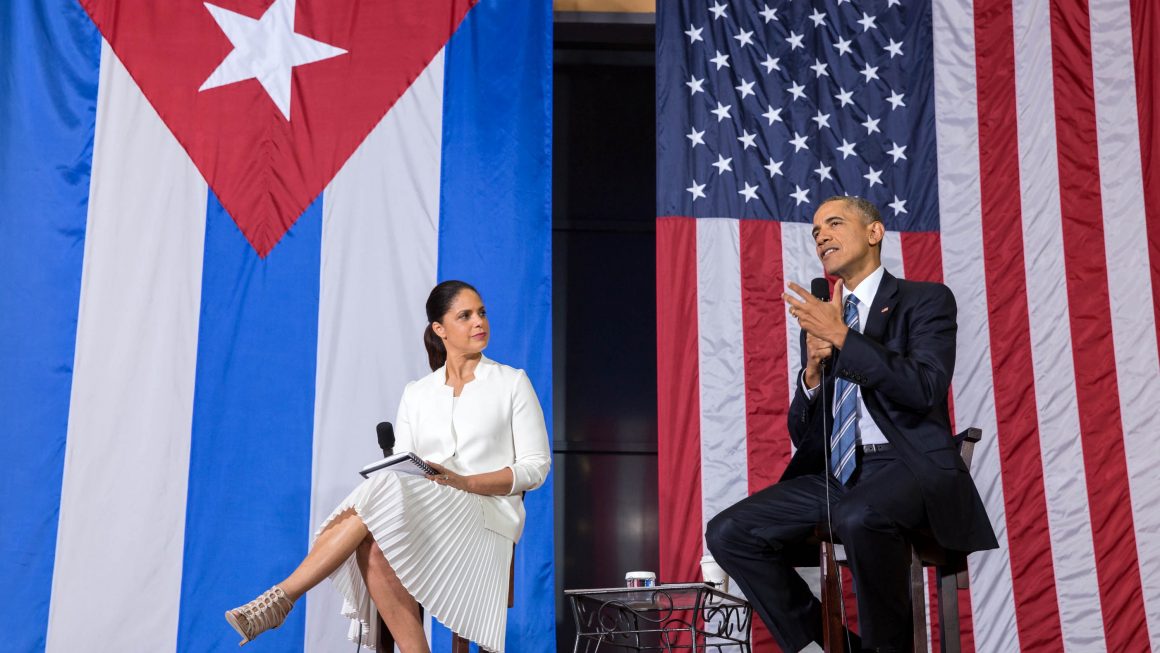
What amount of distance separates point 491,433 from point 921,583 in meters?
1.16

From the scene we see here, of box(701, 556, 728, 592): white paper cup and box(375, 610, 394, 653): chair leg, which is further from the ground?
box(701, 556, 728, 592): white paper cup

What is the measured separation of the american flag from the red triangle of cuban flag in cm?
97

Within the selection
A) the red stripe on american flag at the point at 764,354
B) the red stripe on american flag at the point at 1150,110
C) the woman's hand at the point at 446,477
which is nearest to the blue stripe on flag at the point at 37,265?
the woman's hand at the point at 446,477

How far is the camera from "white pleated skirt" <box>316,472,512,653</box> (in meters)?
2.69

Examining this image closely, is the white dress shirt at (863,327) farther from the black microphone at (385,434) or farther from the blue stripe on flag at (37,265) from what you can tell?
the blue stripe on flag at (37,265)

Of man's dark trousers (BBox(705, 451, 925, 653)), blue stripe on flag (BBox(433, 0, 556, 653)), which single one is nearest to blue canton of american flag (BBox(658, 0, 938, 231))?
blue stripe on flag (BBox(433, 0, 556, 653))

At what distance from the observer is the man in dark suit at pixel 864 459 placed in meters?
2.52

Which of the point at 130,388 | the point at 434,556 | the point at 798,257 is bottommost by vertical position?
the point at 434,556

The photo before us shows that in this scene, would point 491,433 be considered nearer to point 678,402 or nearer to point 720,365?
point 678,402

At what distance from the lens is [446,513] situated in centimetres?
281

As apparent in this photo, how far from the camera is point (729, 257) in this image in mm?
3859

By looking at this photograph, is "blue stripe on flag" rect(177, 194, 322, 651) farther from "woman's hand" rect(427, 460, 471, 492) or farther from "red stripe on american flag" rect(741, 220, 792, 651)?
"red stripe on american flag" rect(741, 220, 792, 651)

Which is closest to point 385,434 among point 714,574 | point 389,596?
point 389,596

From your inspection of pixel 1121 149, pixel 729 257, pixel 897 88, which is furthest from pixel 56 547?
pixel 1121 149
